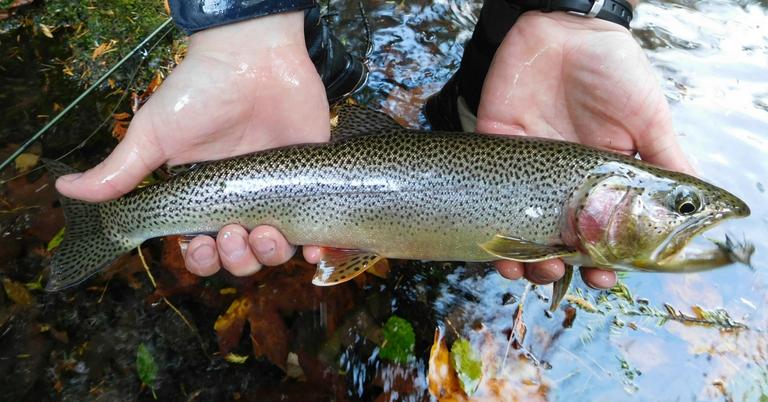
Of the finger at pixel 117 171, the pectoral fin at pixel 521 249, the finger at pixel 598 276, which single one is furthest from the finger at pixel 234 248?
the finger at pixel 598 276

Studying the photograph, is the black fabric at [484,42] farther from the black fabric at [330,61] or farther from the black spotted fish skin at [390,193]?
the black spotted fish skin at [390,193]

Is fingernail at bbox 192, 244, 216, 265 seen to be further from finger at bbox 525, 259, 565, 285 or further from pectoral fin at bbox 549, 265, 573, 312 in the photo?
pectoral fin at bbox 549, 265, 573, 312

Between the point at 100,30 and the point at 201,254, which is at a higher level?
the point at 100,30

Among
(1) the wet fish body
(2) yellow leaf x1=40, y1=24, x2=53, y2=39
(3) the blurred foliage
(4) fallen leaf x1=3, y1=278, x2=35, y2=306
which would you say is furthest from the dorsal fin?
(2) yellow leaf x1=40, y1=24, x2=53, y2=39

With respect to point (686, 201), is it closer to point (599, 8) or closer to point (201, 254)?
point (599, 8)

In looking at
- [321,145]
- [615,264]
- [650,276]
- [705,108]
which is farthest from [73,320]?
[705,108]

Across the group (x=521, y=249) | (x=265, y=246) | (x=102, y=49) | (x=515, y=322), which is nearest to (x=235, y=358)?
(x=265, y=246)
